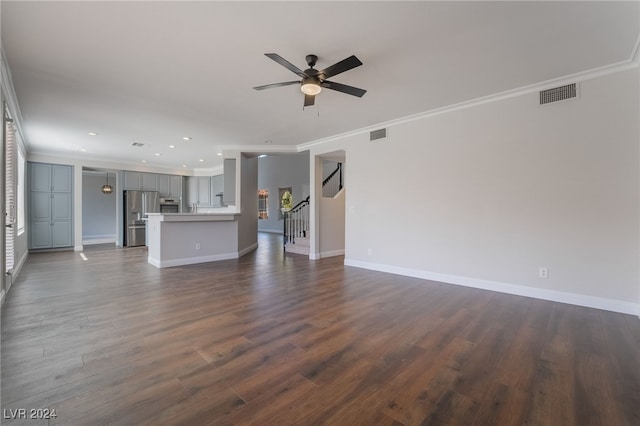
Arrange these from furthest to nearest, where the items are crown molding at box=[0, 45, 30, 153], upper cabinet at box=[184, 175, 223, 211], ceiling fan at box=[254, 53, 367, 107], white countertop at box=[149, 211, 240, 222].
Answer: upper cabinet at box=[184, 175, 223, 211]
white countertop at box=[149, 211, 240, 222]
crown molding at box=[0, 45, 30, 153]
ceiling fan at box=[254, 53, 367, 107]

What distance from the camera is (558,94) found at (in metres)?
3.37

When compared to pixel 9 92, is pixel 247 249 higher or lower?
lower

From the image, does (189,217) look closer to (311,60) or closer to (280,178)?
(311,60)

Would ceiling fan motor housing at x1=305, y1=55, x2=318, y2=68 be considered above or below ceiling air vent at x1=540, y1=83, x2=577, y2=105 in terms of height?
above

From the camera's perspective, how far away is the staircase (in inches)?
305

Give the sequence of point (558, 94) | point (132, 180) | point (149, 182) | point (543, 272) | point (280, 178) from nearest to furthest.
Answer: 1. point (558, 94)
2. point (543, 272)
3. point (132, 180)
4. point (149, 182)
5. point (280, 178)

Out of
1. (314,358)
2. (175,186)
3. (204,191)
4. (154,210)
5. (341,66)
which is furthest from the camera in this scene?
(204,191)

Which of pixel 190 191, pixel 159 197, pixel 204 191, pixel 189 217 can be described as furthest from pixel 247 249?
pixel 190 191

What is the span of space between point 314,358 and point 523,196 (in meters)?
3.36

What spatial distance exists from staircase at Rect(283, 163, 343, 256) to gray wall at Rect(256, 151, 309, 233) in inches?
148

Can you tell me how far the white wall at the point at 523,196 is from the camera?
10.1 ft

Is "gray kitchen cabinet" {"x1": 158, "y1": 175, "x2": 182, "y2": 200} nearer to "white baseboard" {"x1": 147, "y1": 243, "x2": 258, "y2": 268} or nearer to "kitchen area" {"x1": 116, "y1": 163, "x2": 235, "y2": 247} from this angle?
"kitchen area" {"x1": 116, "y1": 163, "x2": 235, "y2": 247}

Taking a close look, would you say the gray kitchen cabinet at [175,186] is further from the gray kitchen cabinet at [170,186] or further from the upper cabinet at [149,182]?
the upper cabinet at [149,182]

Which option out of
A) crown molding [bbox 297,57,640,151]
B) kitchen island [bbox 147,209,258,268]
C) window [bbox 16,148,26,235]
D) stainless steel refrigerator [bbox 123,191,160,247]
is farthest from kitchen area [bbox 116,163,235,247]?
crown molding [bbox 297,57,640,151]
